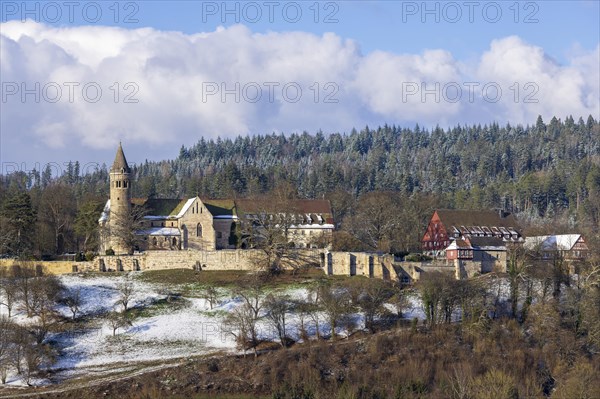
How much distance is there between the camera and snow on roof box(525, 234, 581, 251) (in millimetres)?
82631

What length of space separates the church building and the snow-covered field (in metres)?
9.20

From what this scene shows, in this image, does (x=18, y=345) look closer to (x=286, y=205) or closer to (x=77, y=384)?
(x=77, y=384)

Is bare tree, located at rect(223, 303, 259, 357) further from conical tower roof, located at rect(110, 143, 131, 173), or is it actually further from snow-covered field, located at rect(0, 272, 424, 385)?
conical tower roof, located at rect(110, 143, 131, 173)

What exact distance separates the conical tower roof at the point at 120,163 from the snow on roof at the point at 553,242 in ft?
113

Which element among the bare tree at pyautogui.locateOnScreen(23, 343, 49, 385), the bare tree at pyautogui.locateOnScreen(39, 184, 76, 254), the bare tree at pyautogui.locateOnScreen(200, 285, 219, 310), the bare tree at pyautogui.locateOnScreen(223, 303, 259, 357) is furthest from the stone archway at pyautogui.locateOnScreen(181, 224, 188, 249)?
the bare tree at pyautogui.locateOnScreen(23, 343, 49, 385)

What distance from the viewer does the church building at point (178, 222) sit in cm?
8412

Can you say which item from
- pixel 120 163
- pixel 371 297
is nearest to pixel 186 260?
pixel 120 163

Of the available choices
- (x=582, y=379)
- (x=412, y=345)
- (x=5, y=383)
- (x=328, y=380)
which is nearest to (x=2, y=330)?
(x=5, y=383)

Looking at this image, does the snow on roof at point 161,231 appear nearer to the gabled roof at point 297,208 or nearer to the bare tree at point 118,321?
the gabled roof at point 297,208

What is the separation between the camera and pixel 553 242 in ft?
281

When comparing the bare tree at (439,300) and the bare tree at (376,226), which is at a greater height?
the bare tree at (376,226)

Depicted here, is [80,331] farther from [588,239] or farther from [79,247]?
[588,239]

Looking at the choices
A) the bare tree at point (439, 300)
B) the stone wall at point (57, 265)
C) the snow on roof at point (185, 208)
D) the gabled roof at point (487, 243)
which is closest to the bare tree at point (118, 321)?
the stone wall at point (57, 265)

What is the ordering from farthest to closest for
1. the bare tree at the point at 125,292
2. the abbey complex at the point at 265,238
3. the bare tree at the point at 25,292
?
1. the abbey complex at the point at 265,238
2. the bare tree at the point at 125,292
3. the bare tree at the point at 25,292
